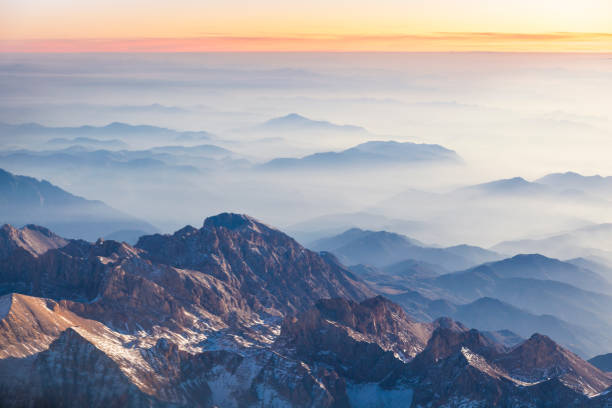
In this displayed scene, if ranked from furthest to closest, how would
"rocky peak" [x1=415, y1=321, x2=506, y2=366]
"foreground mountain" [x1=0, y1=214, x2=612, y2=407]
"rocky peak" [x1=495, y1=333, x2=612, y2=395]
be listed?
"rocky peak" [x1=415, y1=321, x2=506, y2=366]
"rocky peak" [x1=495, y1=333, x2=612, y2=395]
"foreground mountain" [x1=0, y1=214, x2=612, y2=407]

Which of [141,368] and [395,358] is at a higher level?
[141,368]

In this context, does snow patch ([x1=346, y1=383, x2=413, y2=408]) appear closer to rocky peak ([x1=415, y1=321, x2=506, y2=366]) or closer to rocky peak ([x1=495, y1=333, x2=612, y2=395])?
rocky peak ([x1=415, y1=321, x2=506, y2=366])

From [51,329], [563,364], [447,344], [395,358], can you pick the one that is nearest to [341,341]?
[395,358]

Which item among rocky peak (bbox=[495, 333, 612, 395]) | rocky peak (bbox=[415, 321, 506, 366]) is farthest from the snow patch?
rocky peak (bbox=[495, 333, 612, 395])

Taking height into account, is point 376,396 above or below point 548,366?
below

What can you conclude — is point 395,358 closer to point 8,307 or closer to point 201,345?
point 201,345

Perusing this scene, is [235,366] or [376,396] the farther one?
[376,396]

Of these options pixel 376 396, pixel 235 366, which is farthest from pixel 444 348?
pixel 235 366

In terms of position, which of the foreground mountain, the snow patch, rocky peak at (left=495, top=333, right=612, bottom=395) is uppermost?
the foreground mountain

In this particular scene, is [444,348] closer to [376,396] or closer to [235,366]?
[376,396]

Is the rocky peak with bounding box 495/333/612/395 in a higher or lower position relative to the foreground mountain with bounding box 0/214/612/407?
lower

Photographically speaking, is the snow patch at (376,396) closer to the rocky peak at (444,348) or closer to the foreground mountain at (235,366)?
the foreground mountain at (235,366)
